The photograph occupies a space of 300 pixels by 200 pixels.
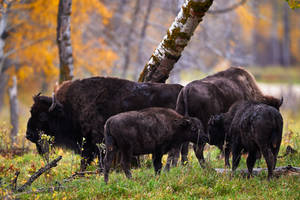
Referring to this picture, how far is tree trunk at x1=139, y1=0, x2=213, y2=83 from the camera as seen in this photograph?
356 inches

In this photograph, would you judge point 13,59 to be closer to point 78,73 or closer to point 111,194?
point 78,73

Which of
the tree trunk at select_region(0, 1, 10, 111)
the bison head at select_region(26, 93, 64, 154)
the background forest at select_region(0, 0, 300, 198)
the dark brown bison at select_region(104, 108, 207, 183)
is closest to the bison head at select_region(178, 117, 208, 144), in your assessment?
the dark brown bison at select_region(104, 108, 207, 183)

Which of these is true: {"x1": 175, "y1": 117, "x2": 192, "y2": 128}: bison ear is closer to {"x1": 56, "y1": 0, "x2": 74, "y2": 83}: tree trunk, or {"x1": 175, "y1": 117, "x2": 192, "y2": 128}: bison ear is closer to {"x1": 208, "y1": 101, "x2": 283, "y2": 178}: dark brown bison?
{"x1": 208, "y1": 101, "x2": 283, "y2": 178}: dark brown bison

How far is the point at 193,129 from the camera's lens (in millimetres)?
7684

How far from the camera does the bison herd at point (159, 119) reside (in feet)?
23.1

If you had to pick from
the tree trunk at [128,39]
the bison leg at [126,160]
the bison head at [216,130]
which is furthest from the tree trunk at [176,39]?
the tree trunk at [128,39]

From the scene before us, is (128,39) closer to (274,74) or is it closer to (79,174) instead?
(79,174)

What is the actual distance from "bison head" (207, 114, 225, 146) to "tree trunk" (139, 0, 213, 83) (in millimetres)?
2025

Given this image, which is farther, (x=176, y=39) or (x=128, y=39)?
(x=128, y=39)

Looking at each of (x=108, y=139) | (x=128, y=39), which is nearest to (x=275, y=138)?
(x=108, y=139)

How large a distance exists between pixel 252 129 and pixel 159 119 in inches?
61.1

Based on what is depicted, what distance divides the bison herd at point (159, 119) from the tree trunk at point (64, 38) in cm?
368

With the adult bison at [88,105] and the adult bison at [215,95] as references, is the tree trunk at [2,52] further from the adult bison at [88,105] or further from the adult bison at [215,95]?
the adult bison at [215,95]

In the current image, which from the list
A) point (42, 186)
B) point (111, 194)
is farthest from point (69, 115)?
point (111, 194)
